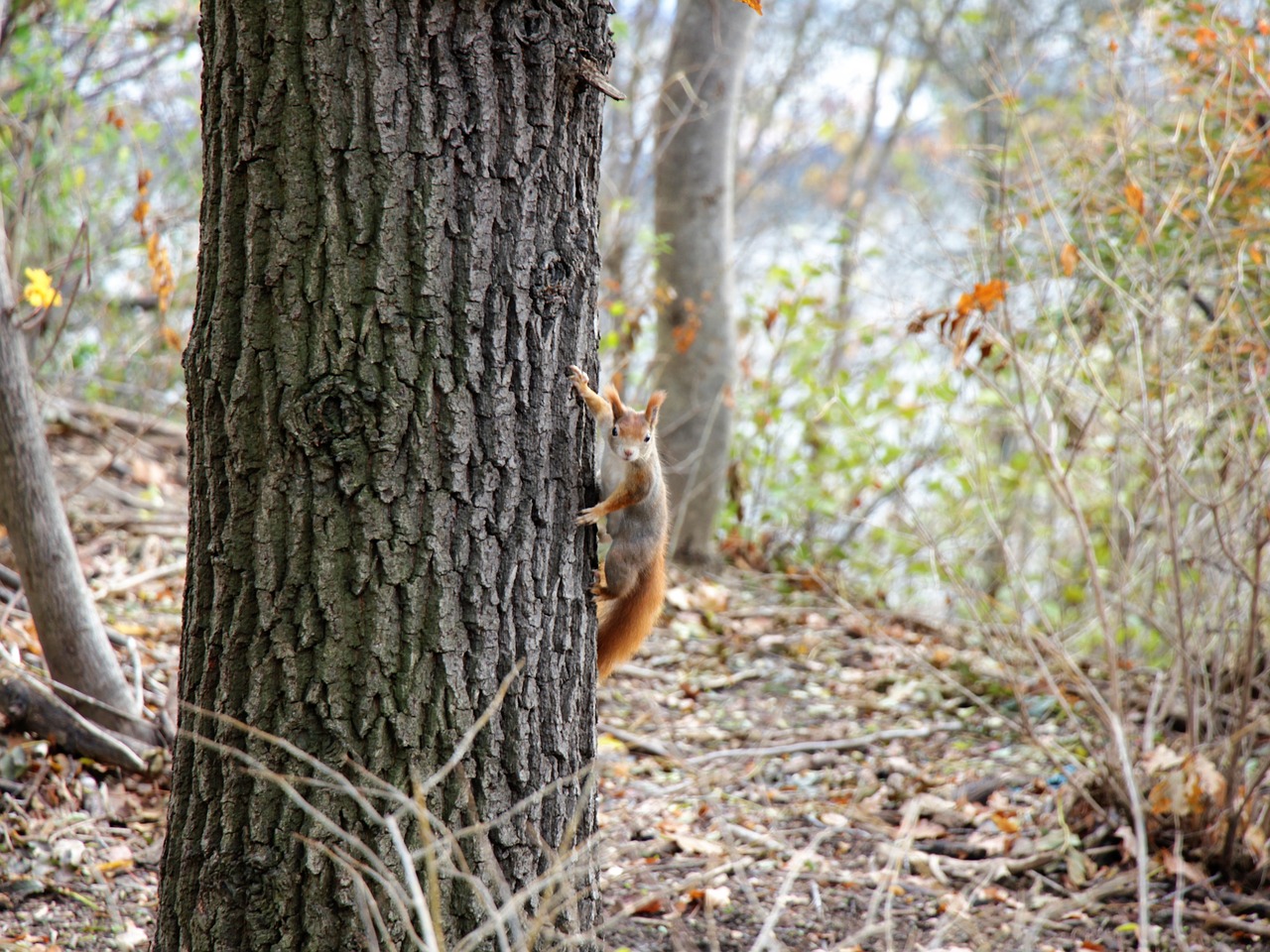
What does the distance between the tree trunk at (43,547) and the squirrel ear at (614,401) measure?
1.71m

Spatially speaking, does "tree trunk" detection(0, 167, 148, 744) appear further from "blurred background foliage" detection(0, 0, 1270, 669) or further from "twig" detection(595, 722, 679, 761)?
"twig" detection(595, 722, 679, 761)

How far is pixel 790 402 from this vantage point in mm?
7477

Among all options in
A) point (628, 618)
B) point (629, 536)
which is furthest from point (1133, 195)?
point (628, 618)

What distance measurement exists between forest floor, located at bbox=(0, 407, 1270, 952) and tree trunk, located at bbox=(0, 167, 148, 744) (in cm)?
21

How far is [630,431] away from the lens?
290 centimetres

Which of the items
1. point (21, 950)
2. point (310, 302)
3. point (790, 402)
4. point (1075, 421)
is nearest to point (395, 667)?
point (310, 302)

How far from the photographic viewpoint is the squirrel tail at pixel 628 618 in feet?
8.79

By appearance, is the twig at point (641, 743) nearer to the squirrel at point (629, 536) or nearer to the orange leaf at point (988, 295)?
the squirrel at point (629, 536)

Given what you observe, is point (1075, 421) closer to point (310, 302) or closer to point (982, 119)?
point (310, 302)

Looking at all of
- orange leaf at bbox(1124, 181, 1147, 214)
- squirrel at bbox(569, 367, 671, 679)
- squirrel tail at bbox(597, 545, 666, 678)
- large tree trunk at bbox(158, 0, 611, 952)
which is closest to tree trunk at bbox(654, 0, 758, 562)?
orange leaf at bbox(1124, 181, 1147, 214)

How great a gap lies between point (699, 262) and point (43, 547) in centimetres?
381

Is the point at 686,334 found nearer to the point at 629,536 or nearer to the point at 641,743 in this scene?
the point at 641,743

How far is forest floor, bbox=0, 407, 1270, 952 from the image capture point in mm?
2799

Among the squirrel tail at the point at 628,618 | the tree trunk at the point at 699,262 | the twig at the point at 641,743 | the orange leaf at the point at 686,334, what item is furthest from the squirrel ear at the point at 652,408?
the tree trunk at the point at 699,262
